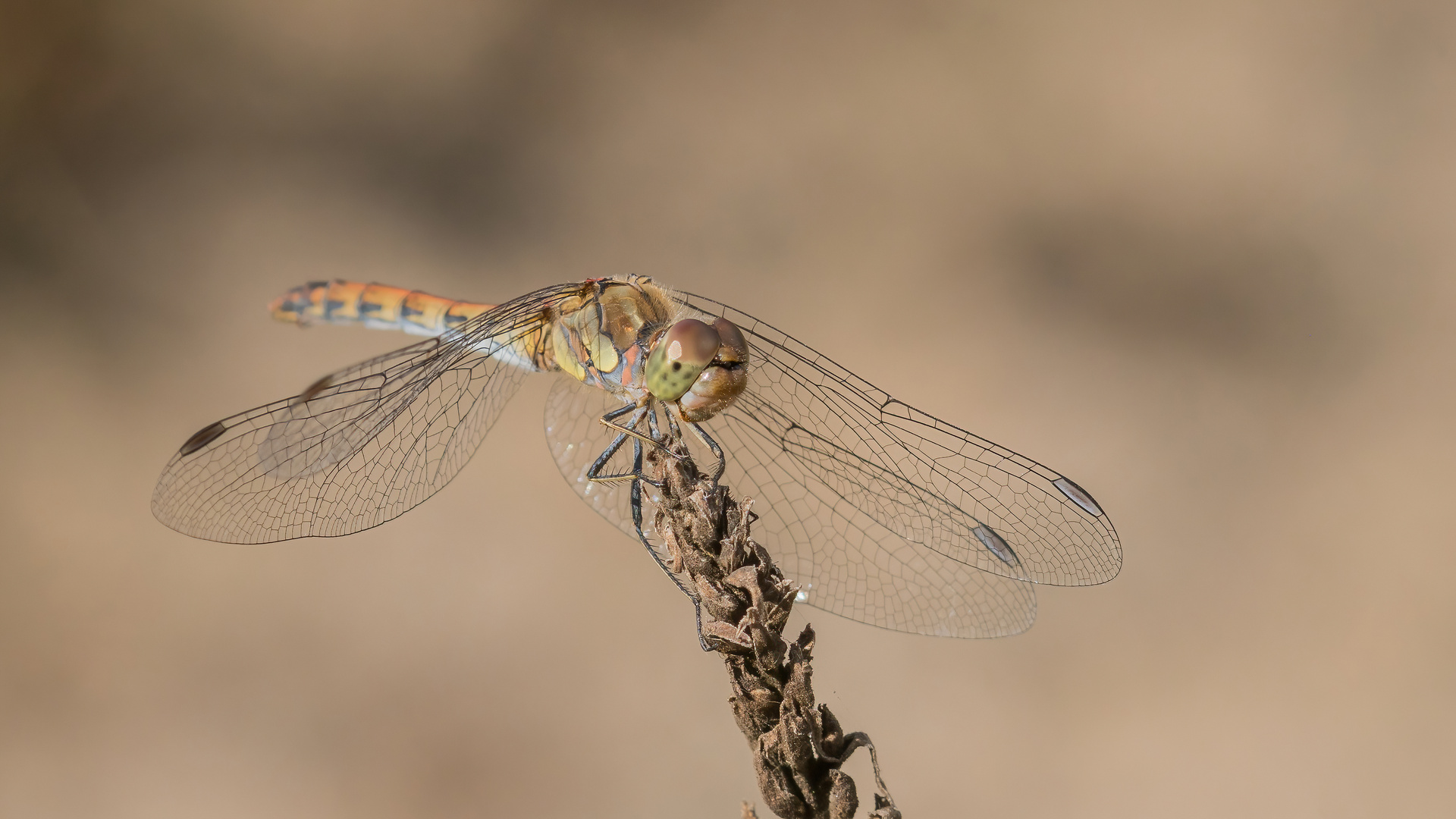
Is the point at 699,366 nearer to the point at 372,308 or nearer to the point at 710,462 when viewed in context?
the point at 710,462

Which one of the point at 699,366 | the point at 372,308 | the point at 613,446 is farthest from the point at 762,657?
the point at 372,308

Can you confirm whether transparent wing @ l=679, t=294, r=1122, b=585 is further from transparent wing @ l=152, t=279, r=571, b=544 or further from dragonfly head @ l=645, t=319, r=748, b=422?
transparent wing @ l=152, t=279, r=571, b=544

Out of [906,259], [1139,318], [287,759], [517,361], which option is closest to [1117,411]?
[1139,318]

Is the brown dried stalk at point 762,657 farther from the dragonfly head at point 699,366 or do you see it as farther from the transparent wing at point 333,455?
the transparent wing at point 333,455

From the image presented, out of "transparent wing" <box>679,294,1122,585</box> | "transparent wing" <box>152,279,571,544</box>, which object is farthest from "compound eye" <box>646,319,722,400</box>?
"transparent wing" <box>152,279,571,544</box>

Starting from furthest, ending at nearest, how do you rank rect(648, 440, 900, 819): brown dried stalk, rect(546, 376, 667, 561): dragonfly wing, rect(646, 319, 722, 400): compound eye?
rect(546, 376, 667, 561): dragonfly wing → rect(646, 319, 722, 400): compound eye → rect(648, 440, 900, 819): brown dried stalk

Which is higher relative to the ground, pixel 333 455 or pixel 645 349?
pixel 645 349

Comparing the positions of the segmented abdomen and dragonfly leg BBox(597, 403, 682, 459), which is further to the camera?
the segmented abdomen
